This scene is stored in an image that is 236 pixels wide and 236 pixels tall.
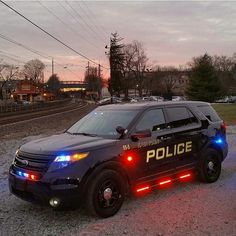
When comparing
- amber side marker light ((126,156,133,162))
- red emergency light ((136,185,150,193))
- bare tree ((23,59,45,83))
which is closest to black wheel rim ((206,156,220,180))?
red emergency light ((136,185,150,193))

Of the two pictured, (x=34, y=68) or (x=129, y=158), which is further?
(x=34, y=68)

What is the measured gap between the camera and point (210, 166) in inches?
329

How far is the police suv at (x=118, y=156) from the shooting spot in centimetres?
590

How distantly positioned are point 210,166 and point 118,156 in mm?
2627

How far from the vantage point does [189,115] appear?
820cm

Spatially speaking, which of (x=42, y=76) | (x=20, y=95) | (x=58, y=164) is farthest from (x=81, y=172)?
(x=42, y=76)

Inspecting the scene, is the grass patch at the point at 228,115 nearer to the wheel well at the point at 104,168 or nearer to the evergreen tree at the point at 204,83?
the wheel well at the point at 104,168

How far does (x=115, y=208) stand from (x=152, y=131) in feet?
5.01

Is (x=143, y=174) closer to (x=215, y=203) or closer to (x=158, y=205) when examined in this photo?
(x=158, y=205)

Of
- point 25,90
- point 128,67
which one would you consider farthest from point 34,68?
point 128,67

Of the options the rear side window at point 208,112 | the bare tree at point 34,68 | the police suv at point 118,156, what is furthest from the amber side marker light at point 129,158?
the bare tree at point 34,68

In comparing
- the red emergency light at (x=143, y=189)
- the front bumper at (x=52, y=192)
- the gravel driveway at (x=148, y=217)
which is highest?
the front bumper at (x=52, y=192)

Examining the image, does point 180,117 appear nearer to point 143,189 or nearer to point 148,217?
point 143,189

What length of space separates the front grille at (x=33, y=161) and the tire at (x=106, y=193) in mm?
677
